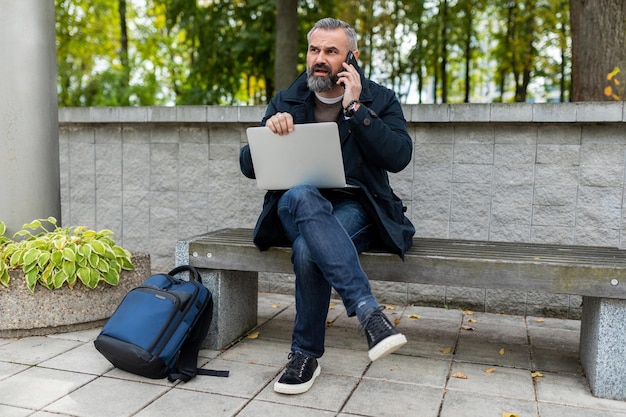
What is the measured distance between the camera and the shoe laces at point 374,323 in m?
2.47

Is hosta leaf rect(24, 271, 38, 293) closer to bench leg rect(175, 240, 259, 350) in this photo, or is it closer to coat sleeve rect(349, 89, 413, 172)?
bench leg rect(175, 240, 259, 350)

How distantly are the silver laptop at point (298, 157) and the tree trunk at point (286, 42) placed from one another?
204 inches

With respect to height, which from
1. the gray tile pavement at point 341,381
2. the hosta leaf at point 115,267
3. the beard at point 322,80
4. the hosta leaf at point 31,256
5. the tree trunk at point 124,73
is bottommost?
the gray tile pavement at point 341,381

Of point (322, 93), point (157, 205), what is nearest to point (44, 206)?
point (157, 205)

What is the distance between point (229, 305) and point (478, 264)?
1.41 m

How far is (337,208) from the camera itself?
3027 mm

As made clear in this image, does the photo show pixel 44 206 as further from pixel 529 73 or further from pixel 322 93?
pixel 529 73

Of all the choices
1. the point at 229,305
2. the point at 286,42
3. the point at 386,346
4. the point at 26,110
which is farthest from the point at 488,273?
the point at 286,42

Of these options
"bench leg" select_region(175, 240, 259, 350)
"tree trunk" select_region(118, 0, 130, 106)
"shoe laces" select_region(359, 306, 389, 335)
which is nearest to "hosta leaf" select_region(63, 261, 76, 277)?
"bench leg" select_region(175, 240, 259, 350)

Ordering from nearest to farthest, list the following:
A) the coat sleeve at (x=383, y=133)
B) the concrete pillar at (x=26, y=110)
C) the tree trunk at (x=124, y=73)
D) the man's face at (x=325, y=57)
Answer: the coat sleeve at (x=383, y=133) < the man's face at (x=325, y=57) < the concrete pillar at (x=26, y=110) < the tree trunk at (x=124, y=73)

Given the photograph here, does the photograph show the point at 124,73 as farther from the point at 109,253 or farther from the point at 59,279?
the point at 59,279

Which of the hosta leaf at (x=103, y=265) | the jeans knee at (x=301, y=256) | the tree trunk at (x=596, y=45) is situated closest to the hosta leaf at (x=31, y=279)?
the hosta leaf at (x=103, y=265)

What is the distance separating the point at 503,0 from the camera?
12031mm

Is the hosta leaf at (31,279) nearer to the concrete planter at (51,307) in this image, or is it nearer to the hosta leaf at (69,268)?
the concrete planter at (51,307)
